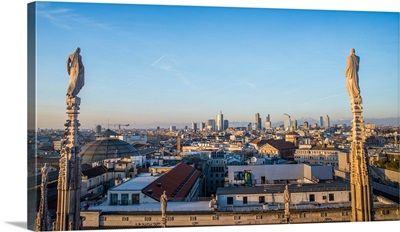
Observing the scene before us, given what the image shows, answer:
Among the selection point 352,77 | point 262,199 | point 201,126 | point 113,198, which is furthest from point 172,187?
point 201,126

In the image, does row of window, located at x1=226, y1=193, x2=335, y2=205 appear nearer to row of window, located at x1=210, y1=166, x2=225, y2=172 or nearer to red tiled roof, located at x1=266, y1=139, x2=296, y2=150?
row of window, located at x1=210, y1=166, x2=225, y2=172

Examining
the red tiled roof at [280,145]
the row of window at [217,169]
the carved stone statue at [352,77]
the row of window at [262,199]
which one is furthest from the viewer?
the red tiled roof at [280,145]

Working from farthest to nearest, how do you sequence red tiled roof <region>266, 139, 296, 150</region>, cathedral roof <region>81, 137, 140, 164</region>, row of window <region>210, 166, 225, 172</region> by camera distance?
red tiled roof <region>266, 139, 296, 150</region>, cathedral roof <region>81, 137, 140, 164</region>, row of window <region>210, 166, 225, 172</region>

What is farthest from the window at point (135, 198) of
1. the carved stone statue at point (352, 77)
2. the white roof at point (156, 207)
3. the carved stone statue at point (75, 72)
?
the carved stone statue at point (352, 77)

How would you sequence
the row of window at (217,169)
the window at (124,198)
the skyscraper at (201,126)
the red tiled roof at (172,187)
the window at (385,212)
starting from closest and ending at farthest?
the window at (385,212) < the window at (124,198) < the red tiled roof at (172,187) < the row of window at (217,169) < the skyscraper at (201,126)

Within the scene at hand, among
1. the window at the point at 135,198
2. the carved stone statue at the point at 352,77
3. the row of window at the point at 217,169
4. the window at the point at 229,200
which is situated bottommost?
the row of window at the point at 217,169

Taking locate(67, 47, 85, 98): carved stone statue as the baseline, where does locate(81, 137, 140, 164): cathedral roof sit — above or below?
below

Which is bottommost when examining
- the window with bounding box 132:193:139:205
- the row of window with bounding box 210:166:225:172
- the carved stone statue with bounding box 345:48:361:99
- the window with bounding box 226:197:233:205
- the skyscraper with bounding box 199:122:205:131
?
the row of window with bounding box 210:166:225:172

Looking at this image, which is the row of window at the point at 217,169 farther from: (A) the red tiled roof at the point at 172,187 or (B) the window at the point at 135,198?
(B) the window at the point at 135,198

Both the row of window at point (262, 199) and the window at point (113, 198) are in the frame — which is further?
the window at point (113, 198)

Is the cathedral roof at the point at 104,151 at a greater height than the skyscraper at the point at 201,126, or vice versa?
the skyscraper at the point at 201,126

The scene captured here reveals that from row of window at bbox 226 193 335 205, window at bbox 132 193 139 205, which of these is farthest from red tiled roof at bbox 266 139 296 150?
window at bbox 132 193 139 205
